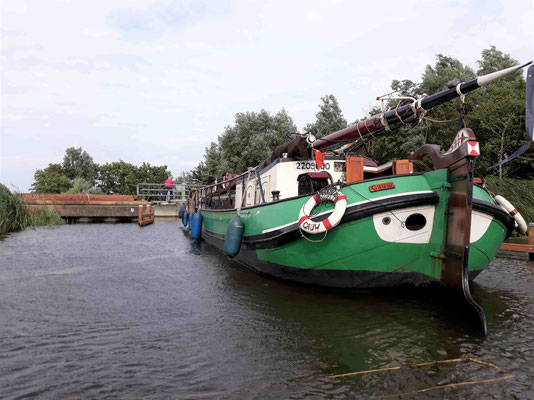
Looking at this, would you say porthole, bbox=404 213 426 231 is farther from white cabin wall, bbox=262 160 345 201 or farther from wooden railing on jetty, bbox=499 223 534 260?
wooden railing on jetty, bbox=499 223 534 260

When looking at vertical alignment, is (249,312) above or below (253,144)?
below

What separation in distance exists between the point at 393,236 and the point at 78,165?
60866 millimetres

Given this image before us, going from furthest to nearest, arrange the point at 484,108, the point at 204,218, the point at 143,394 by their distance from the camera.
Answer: the point at 484,108, the point at 204,218, the point at 143,394

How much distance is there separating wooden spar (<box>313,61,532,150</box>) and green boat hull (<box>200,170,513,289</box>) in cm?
136

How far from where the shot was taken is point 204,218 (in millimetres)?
15906

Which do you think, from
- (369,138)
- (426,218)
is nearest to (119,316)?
(426,218)

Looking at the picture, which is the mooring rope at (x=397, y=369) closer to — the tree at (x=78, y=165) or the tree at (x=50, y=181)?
the tree at (x=50, y=181)

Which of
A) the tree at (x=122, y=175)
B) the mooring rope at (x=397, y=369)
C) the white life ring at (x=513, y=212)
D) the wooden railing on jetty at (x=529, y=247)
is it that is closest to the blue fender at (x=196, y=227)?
the wooden railing on jetty at (x=529, y=247)

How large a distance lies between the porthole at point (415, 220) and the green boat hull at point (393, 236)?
0.10 ft

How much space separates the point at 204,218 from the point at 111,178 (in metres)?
49.6

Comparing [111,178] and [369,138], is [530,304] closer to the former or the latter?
[369,138]

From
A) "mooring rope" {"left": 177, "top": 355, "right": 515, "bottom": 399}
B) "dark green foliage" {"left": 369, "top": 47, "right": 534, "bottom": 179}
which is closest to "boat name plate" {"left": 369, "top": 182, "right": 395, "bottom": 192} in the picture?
"mooring rope" {"left": 177, "top": 355, "right": 515, "bottom": 399}

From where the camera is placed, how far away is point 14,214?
19203 millimetres

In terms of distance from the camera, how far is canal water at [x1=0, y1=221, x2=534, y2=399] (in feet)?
12.7
